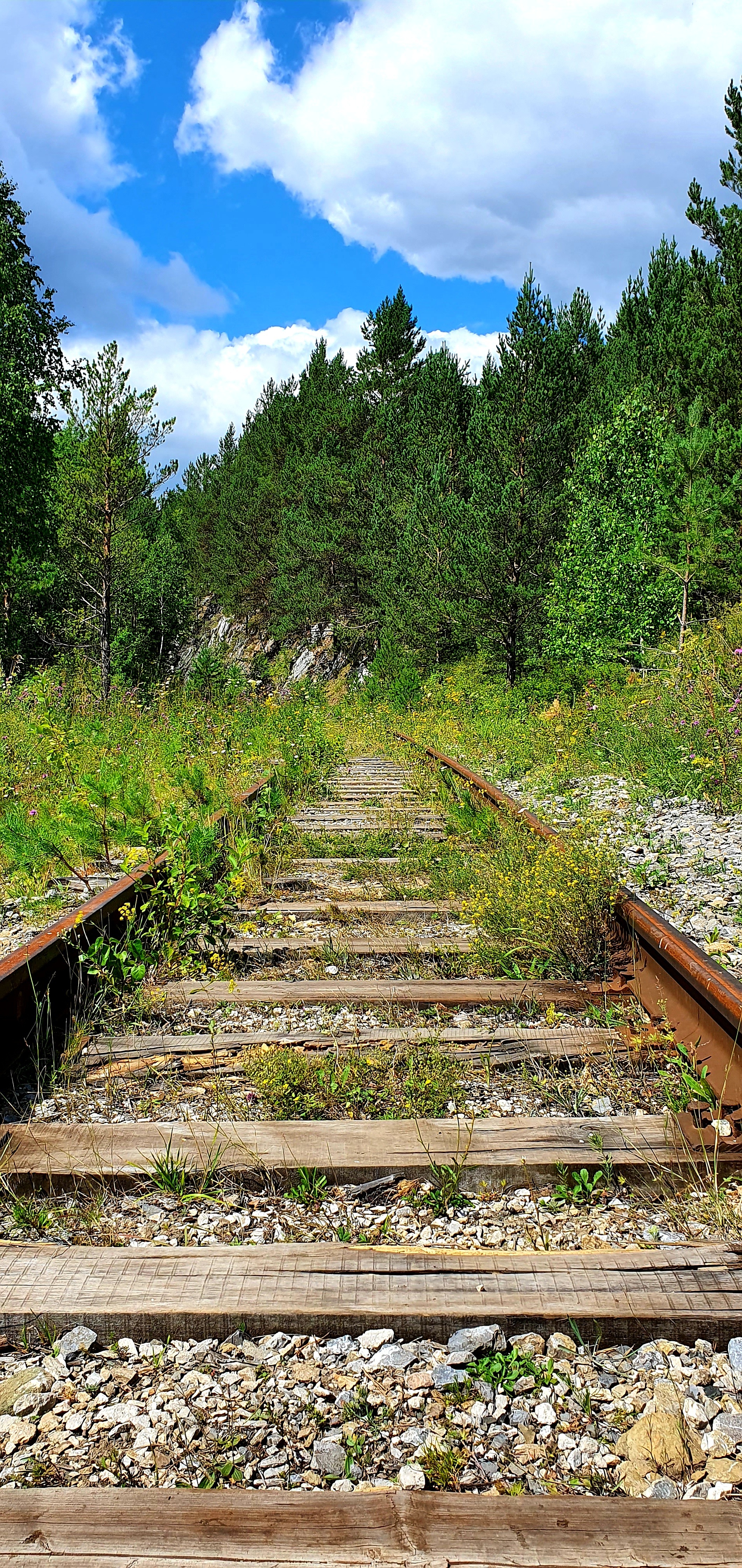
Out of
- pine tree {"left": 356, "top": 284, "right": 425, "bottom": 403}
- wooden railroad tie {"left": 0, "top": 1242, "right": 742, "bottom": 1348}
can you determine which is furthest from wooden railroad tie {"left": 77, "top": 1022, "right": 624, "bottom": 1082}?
pine tree {"left": 356, "top": 284, "right": 425, "bottom": 403}

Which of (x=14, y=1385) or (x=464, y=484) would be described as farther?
(x=464, y=484)

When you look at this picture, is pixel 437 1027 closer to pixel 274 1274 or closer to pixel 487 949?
pixel 487 949

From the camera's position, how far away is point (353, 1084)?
2.46m

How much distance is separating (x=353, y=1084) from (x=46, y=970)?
1.13 metres

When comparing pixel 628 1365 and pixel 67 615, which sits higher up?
pixel 67 615

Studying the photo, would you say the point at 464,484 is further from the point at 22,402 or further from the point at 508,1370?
the point at 508,1370

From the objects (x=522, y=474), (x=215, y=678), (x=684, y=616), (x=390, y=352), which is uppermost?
(x=390, y=352)

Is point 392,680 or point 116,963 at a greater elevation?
point 392,680

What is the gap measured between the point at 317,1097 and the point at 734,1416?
1.28m

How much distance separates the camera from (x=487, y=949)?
3514mm

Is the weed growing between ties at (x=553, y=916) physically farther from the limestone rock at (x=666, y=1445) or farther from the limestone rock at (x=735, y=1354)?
the limestone rock at (x=666, y=1445)

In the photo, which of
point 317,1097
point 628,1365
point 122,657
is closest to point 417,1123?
point 317,1097

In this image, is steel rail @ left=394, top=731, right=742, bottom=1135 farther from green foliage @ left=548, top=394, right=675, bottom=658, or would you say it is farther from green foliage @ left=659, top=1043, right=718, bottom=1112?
green foliage @ left=548, top=394, right=675, bottom=658

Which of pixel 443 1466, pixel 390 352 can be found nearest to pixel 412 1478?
pixel 443 1466
